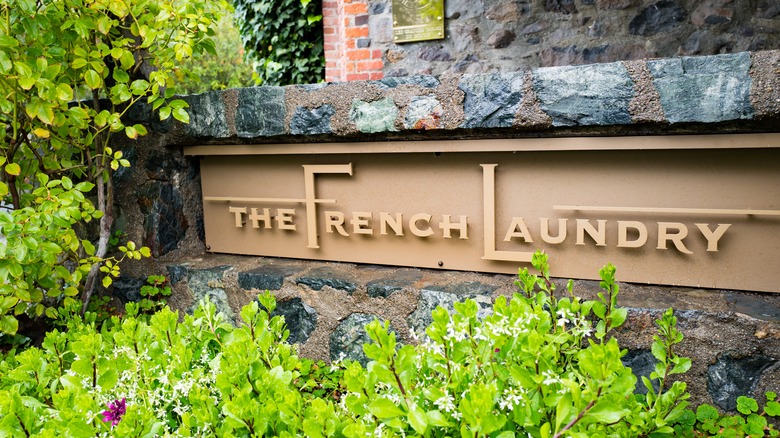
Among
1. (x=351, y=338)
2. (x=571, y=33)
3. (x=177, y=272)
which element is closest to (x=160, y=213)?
(x=177, y=272)

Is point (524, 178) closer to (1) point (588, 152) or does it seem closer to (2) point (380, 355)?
(1) point (588, 152)

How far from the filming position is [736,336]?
166 centimetres

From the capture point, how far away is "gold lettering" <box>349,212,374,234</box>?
2236 millimetres

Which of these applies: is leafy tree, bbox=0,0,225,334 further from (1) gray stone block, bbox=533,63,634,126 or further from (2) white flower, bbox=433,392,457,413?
(2) white flower, bbox=433,392,457,413

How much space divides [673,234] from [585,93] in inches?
22.0

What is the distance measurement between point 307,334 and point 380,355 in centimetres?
147

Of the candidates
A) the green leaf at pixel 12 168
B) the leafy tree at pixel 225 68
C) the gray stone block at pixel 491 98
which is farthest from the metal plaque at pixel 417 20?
the leafy tree at pixel 225 68

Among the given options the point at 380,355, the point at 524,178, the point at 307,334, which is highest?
the point at 524,178

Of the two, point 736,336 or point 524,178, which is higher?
point 524,178

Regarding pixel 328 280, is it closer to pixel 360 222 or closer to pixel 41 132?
pixel 360 222

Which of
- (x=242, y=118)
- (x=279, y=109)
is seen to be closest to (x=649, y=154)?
(x=279, y=109)

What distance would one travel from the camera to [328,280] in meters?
2.18

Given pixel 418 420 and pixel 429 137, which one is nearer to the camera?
pixel 418 420

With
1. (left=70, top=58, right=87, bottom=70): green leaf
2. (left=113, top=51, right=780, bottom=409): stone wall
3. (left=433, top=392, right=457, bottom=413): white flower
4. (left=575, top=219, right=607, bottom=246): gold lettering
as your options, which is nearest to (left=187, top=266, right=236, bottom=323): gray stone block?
(left=113, top=51, right=780, bottom=409): stone wall
